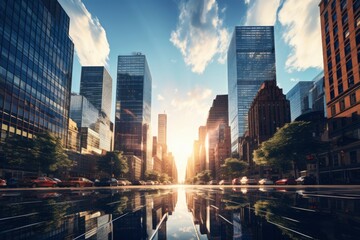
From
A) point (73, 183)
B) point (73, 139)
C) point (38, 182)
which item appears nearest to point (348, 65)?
point (73, 183)

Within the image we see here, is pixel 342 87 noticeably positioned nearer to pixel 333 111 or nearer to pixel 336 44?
pixel 333 111

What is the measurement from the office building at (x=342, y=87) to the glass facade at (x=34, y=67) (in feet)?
230

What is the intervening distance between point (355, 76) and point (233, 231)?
5492 centimetres

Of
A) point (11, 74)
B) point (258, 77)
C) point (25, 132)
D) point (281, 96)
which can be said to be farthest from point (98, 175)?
point (258, 77)

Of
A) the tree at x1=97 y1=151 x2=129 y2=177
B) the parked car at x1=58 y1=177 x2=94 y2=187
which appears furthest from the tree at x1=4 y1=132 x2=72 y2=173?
the tree at x1=97 y1=151 x2=129 y2=177

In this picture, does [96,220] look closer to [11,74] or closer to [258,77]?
[11,74]

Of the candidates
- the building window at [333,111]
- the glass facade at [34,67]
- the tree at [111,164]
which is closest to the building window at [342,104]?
the building window at [333,111]

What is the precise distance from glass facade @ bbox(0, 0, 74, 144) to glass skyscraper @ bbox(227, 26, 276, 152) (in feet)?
416

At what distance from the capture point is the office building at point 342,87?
160 feet

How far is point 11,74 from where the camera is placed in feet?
184

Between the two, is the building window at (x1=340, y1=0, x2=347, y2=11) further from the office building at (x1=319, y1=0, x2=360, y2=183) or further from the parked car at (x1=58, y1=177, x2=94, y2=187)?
the parked car at (x1=58, y1=177, x2=94, y2=187)

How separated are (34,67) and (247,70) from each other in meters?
155

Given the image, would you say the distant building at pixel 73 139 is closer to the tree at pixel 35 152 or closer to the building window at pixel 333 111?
the tree at pixel 35 152

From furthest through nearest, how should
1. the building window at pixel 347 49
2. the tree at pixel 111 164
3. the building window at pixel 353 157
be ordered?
the tree at pixel 111 164, the building window at pixel 347 49, the building window at pixel 353 157
